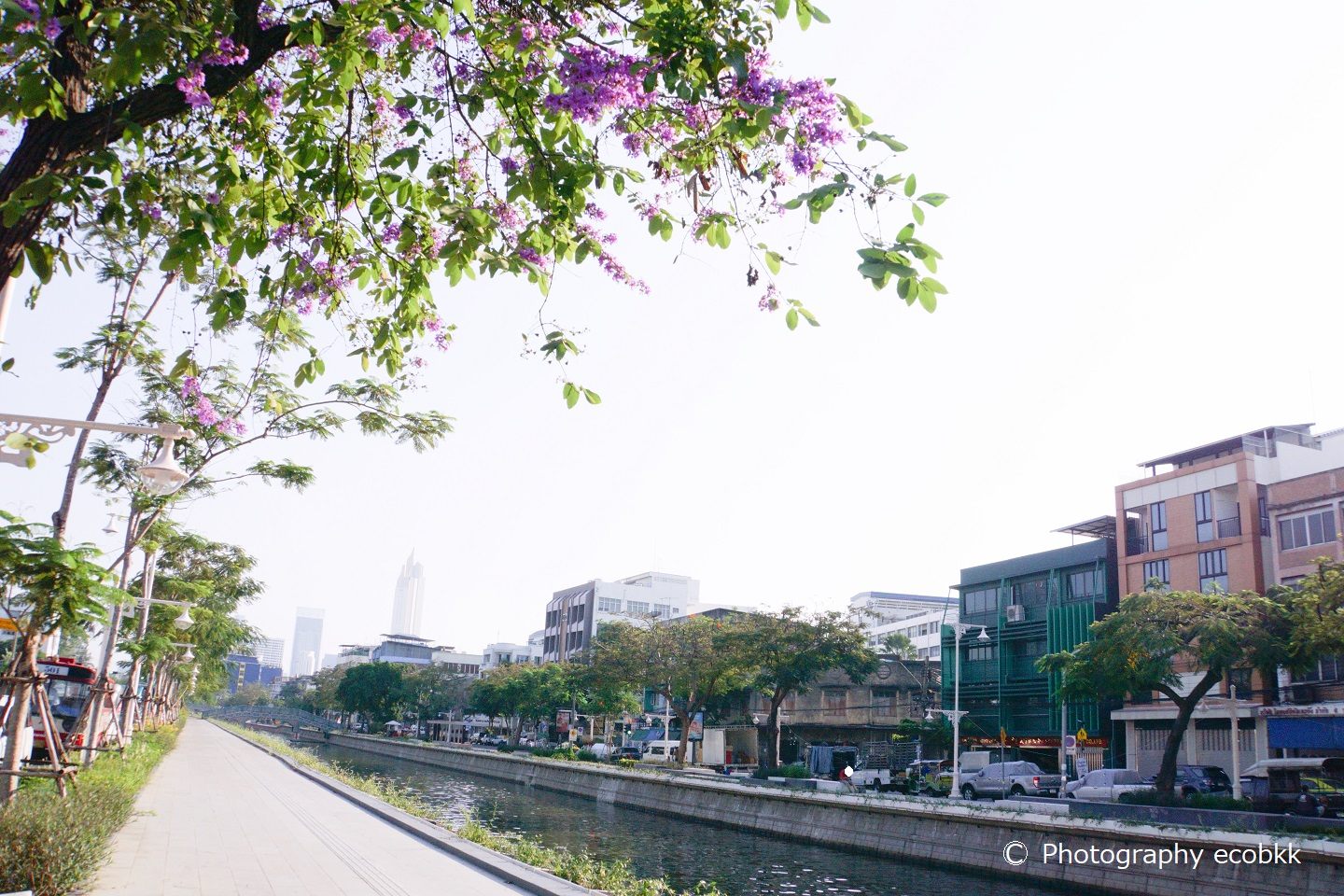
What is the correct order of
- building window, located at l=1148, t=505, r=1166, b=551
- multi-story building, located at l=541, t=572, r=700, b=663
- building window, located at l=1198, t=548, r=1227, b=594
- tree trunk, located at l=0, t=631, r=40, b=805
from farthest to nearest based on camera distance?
multi-story building, located at l=541, t=572, r=700, b=663, building window, located at l=1148, t=505, r=1166, b=551, building window, located at l=1198, t=548, r=1227, b=594, tree trunk, located at l=0, t=631, r=40, b=805

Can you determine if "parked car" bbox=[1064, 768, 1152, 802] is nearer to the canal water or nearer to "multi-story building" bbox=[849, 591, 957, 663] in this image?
the canal water

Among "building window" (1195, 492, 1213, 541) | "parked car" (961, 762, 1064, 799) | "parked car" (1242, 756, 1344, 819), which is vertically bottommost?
"parked car" (961, 762, 1064, 799)

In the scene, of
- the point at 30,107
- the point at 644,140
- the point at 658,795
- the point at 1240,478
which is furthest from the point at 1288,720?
the point at 30,107

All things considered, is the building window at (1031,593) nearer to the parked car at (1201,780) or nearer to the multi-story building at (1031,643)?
the multi-story building at (1031,643)

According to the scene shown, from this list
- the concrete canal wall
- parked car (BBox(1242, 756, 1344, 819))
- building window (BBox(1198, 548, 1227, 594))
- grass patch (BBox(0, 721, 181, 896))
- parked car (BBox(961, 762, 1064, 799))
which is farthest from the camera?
building window (BBox(1198, 548, 1227, 594))

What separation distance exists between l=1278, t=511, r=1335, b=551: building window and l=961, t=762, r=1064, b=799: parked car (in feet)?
45.9

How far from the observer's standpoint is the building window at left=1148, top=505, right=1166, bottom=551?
154ft

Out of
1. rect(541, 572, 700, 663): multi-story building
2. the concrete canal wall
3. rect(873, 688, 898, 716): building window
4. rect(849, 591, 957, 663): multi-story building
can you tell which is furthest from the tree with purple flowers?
rect(541, 572, 700, 663): multi-story building

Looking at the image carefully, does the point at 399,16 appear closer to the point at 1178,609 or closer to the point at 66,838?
the point at 66,838

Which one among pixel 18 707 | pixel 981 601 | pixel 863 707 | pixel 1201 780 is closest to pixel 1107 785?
pixel 1201 780

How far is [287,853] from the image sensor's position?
561 inches

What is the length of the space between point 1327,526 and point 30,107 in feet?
149

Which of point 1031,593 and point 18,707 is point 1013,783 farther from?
point 18,707

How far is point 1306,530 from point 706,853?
29134 millimetres
